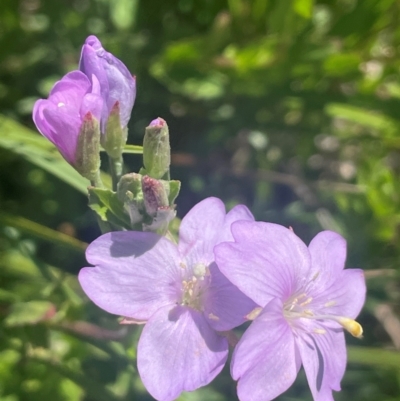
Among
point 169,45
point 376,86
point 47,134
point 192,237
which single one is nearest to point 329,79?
point 376,86

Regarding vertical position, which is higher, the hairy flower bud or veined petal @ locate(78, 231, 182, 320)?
the hairy flower bud

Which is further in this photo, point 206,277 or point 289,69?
point 289,69

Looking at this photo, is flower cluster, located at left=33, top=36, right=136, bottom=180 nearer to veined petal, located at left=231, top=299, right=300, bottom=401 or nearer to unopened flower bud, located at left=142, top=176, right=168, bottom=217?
unopened flower bud, located at left=142, top=176, right=168, bottom=217

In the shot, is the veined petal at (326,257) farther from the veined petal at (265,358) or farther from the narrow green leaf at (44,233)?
the narrow green leaf at (44,233)

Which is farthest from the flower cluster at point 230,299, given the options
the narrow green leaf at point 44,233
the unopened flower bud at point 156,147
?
the narrow green leaf at point 44,233

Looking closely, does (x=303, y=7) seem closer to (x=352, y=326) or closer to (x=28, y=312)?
(x=352, y=326)

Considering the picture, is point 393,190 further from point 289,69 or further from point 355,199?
point 289,69

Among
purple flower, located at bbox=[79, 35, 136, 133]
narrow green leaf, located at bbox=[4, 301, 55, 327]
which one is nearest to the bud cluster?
purple flower, located at bbox=[79, 35, 136, 133]
